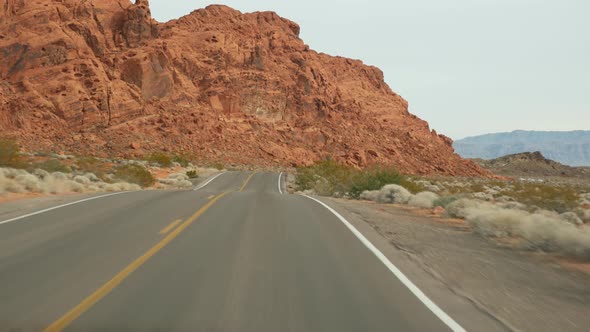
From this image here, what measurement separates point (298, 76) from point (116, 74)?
3474 centimetres

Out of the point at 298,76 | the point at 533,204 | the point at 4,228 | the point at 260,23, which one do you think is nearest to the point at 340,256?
the point at 4,228

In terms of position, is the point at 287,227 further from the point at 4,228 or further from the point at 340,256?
the point at 4,228

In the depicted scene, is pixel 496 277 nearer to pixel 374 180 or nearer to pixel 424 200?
pixel 424 200

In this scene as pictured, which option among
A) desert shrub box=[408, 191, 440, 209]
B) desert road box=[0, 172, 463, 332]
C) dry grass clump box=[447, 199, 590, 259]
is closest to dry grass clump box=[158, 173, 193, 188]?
desert shrub box=[408, 191, 440, 209]

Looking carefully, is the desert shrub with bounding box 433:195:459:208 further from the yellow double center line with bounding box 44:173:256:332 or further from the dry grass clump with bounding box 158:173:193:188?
the dry grass clump with bounding box 158:173:193:188

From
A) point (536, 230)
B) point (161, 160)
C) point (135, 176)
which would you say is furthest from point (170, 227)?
point (161, 160)

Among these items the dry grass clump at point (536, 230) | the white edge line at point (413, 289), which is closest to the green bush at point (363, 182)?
the dry grass clump at point (536, 230)

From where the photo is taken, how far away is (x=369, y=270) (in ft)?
24.7

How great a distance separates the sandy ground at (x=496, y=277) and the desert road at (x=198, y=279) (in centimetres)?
57

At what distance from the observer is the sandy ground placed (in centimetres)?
577

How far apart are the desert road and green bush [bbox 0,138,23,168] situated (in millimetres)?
18137

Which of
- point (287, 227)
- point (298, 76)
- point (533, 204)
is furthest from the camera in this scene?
point (298, 76)

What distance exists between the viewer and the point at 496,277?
7.60m

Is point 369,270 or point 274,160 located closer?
point 369,270
